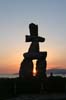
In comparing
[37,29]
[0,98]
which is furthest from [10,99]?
[37,29]

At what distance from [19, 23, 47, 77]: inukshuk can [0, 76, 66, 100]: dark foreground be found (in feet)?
11.2

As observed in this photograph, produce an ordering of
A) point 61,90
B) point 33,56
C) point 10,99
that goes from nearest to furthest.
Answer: point 10,99 → point 61,90 → point 33,56

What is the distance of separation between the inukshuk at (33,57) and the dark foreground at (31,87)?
11.2 ft

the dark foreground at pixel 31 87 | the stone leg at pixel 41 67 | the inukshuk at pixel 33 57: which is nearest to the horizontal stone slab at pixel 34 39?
the inukshuk at pixel 33 57

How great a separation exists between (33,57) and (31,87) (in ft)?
15.3

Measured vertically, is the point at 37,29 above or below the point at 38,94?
above

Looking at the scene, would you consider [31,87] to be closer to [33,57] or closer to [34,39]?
[33,57]

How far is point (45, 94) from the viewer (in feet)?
81.4

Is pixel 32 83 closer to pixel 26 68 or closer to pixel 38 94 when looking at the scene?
pixel 38 94

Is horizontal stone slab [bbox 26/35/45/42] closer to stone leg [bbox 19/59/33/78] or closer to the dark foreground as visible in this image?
stone leg [bbox 19/59/33/78]

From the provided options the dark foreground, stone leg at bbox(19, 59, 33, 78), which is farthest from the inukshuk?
the dark foreground

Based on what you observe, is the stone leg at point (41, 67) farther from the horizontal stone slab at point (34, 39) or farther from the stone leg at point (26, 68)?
the horizontal stone slab at point (34, 39)

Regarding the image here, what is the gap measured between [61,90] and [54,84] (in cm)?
114

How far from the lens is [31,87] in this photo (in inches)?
977
